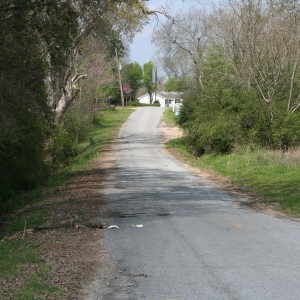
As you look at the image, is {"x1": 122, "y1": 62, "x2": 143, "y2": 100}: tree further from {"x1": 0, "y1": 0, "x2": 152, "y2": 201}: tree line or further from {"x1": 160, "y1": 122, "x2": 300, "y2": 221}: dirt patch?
{"x1": 0, "y1": 0, "x2": 152, "y2": 201}: tree line

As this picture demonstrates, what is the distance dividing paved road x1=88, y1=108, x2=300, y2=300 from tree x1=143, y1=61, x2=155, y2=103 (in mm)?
117029

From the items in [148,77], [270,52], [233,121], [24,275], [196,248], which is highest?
[270,52]

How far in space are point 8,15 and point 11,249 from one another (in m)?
6.43

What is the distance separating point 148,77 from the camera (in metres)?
138

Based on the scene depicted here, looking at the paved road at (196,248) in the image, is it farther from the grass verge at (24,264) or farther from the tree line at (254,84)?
the tree line at (254,84)

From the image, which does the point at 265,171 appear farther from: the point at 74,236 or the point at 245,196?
the point at 74,236

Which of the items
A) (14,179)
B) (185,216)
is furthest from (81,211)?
(14,179)

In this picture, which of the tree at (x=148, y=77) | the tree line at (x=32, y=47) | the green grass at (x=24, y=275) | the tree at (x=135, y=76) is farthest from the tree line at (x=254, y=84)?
the tree at (x=148, y=77)

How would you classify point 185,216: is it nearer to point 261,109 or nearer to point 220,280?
point 220,280

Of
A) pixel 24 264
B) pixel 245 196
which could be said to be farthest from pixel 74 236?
pixel 245 196

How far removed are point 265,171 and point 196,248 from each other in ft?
43.9

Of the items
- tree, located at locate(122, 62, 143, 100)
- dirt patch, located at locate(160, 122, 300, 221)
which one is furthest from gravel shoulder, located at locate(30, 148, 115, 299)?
tree, located at locate(122, 62, 143, 100)

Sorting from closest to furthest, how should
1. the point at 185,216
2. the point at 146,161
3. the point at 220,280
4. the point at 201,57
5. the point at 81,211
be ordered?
the point at 220,280, the point at 185,216, the point at 81,211, the point at 146,161, the point at 201,57

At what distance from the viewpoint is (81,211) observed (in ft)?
47.6
